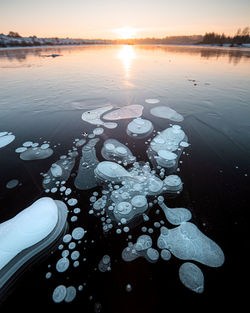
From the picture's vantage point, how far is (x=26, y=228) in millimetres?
1733

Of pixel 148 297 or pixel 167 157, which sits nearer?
pixel 148 297

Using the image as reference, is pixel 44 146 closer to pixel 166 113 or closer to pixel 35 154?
pixel 35 154

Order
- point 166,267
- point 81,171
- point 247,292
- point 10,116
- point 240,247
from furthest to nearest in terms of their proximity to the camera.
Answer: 1. point 10,116
2. point 81,171
3. point 240,247
4. point 166,267
5. point 247,292

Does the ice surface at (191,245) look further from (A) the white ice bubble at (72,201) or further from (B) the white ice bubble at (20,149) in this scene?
(B) the white ice bubble at (20,149)

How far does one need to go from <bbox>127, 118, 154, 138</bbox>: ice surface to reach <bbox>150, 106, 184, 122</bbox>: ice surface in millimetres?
805

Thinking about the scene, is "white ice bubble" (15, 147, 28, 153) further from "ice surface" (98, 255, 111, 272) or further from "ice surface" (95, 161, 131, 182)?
"ice surface" (98, 255, 111, 272)

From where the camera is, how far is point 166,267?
1505mm

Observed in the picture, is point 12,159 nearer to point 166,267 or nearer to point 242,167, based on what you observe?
point 166,267

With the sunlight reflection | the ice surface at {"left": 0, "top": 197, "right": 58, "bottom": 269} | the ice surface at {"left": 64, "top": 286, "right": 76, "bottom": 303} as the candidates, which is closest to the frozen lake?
the ice surface at {"left": 64, "top": 286, "right": 76, "bottom": 303}

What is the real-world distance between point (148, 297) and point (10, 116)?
6.03m

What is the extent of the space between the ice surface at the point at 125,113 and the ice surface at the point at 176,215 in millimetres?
3452

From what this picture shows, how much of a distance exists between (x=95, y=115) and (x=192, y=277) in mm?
4703

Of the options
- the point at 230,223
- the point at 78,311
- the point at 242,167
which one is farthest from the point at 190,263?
the point at 242,167

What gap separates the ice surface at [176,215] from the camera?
192cm
